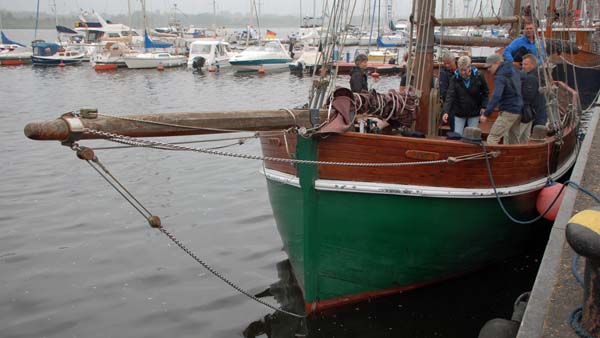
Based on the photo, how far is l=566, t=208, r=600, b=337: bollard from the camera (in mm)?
3361

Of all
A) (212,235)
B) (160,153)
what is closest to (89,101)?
(160,153)

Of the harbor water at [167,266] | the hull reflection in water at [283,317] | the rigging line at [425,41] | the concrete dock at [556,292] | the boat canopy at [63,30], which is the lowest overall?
the hull reflection in water at [283,317]

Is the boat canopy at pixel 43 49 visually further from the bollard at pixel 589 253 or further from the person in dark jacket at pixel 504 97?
the bollard at pixel 589 253

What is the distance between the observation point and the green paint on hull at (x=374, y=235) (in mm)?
6145

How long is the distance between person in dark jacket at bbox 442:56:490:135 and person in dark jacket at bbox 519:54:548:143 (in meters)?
0.64

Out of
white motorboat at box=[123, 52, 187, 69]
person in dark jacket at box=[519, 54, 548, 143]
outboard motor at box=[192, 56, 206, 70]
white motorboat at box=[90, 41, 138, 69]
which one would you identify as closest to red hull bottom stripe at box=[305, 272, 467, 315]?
person in dark jacket at box=[519, 54, 548, 143]

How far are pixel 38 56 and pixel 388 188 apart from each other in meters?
51.3

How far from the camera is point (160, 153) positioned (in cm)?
1619

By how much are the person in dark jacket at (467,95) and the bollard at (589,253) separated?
4344 millimetres

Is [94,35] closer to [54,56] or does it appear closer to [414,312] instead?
[54,56]

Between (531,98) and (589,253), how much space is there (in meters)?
5.26

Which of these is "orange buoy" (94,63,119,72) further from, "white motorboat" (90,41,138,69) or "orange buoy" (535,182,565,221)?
"orange buoy" (535,182,565,221)

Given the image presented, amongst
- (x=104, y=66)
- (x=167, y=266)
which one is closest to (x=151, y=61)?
(x=104, y=66)

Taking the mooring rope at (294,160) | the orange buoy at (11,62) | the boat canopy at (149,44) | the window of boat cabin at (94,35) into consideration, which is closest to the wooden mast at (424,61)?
the mooring rope at (294,160)
